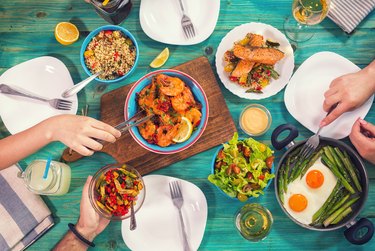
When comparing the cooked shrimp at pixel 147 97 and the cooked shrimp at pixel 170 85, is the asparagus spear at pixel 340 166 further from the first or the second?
the cooked shrimp at pixel 147 97

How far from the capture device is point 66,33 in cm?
278

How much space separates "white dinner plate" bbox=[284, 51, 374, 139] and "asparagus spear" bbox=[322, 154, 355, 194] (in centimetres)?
18

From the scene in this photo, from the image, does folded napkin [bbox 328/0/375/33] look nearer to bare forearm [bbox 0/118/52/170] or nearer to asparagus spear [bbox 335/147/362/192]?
asparagus spear [bbox 335/147/362/192]

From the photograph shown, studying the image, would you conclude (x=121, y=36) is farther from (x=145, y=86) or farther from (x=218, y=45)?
(x=218, y=45)

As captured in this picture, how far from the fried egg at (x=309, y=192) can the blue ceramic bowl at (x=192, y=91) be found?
0.69 meters

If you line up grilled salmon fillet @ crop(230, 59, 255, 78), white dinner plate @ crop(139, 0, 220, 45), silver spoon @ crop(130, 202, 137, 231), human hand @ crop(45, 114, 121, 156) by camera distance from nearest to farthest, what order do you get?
1. human hand @ crop(45, 114, 121, 156)
2. silver spoon @ crop(130, 202, 137, 231)
3. grilled salmon fillet @ crop(230, 59, 255, 78)
4. white dinner plate @ crop(139, 0, 220, 45)

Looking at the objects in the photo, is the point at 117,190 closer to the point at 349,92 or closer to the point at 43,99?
the point at 43,99

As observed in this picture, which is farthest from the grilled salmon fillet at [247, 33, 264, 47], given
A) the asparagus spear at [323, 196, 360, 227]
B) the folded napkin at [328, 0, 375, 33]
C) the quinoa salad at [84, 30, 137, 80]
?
the asparagus spear at [323, 196, 360, 227]

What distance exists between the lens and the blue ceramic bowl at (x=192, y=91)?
2514mm

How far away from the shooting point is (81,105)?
110 inches

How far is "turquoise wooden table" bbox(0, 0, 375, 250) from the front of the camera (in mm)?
2635

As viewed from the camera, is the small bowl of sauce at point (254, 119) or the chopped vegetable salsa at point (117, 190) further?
the small bowl of sauce at point (254, 119)

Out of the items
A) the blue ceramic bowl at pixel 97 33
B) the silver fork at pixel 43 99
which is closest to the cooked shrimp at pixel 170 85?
the blue ceramic bowl at pixel 97 33

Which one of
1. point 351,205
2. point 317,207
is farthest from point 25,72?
point 351,205
